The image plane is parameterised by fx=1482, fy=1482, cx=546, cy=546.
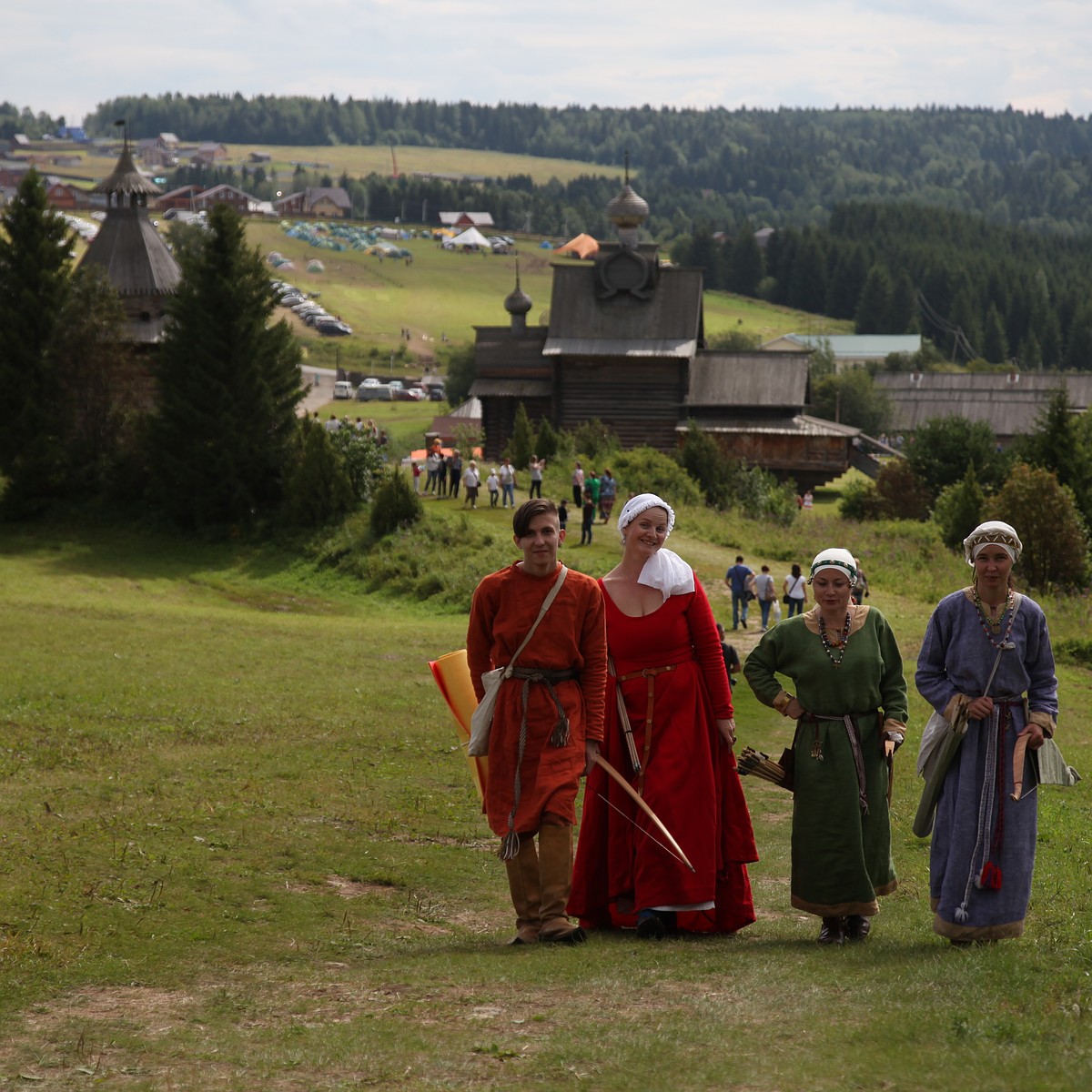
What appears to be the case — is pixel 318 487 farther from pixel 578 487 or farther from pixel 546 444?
pixel 546 444

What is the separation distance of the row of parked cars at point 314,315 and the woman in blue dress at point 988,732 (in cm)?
12675

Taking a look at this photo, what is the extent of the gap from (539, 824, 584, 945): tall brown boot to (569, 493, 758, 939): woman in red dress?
35 centimetres

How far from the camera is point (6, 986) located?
643cm

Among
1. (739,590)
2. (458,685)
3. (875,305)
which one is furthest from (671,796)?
(875,305)

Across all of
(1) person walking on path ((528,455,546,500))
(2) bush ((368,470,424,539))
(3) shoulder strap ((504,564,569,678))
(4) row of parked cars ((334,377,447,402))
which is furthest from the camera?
(4) row of parked cars ((334,377,447,402))

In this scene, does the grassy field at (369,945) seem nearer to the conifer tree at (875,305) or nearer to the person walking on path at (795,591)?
the person walking on path at (795,591)

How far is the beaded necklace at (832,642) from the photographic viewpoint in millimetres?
7660

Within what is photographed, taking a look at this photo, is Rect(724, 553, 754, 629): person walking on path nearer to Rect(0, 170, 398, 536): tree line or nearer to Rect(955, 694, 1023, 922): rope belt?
Rect(0, 170, 398, 536): tree line

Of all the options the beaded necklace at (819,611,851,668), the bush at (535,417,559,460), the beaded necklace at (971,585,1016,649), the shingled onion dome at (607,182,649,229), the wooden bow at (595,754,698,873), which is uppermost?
the shingled onion dome at (607,182,649,229)

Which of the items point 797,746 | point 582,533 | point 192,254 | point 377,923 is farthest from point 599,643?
point 192,254

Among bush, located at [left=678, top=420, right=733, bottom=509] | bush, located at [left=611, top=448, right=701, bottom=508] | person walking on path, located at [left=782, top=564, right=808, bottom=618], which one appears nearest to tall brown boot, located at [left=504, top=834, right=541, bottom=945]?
person walking on path, located at [left=782, top=564, right=808, bottom=618]

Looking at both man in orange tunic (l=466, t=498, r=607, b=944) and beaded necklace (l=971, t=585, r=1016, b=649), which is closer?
beaded necklace (l=971, t=585, r=1016, b=649)

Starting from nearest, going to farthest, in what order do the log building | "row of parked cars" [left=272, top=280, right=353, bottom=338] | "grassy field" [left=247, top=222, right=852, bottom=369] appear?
the log building → "grassy field" [left=247, top=222, right=852, bottom=369] → "row of parked cars" [left=272, top=280, right=353, bottom=338]

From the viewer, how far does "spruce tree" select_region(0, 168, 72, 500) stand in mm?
35875
